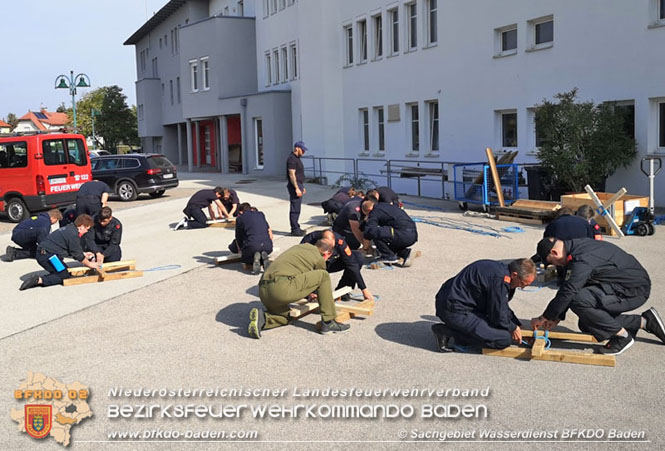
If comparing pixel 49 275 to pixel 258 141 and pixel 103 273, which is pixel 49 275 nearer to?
pixel 103 273

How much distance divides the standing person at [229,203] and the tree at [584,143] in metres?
7.34

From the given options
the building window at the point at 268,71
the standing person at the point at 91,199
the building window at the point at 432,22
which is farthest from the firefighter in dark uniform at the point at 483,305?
the building window at the point at 268,71

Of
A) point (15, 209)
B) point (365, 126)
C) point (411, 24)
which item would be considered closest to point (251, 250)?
point (15, 209)

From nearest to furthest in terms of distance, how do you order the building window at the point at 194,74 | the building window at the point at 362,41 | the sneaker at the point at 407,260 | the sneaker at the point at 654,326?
the sneaker at the point at 654,326
the sneaker at the point at 407,260
the building window at the point at 362,41
the building window at the point at 194,74

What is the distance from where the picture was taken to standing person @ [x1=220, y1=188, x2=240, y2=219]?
1671 cm

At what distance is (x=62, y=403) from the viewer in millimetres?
6113

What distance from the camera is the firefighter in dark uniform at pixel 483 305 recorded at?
6672 millimetres

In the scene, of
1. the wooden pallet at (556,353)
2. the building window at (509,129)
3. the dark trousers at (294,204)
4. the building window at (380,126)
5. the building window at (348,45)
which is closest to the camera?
the wooden pallet at (556,353)

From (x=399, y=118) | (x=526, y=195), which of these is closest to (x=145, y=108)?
(x=399, y=118)

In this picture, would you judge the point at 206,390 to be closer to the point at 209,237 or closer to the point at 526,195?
the point at 209,237

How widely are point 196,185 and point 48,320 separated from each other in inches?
881

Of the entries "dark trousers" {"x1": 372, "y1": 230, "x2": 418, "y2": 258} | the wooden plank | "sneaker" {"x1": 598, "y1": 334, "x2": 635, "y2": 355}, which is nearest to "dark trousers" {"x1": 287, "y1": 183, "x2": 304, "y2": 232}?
"dark trousers" {"x1": 372, "y1": 230, "x2": 418, "y2": 258}

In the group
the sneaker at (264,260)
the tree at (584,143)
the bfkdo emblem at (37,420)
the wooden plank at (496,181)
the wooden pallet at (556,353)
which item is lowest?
the bfkdo emblem at (37,420)

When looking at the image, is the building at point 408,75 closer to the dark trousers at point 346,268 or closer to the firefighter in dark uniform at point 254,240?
the firefighter in dark uniform at point 254,240
